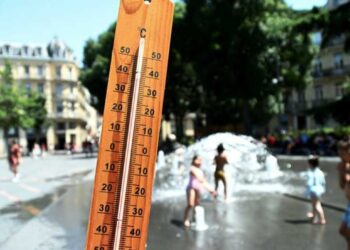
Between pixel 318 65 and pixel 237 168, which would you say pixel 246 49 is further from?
Result: pixel 318 65

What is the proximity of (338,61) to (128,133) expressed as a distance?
192ft

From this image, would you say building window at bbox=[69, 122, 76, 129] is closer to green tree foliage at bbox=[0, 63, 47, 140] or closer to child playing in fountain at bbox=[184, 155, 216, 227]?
green tree foliage at bbox=[0, 63, 47, 140]

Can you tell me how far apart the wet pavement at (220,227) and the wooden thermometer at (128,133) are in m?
5.50

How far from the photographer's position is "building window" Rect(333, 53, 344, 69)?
5744cm

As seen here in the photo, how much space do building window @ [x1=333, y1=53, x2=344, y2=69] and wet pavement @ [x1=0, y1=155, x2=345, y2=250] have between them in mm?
45494

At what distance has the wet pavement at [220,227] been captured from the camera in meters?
8.63

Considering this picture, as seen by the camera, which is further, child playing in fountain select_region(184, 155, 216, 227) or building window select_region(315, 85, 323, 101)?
building window select_region(315, 85, 323, 101)

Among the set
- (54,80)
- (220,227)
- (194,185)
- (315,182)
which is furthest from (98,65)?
(54,80)

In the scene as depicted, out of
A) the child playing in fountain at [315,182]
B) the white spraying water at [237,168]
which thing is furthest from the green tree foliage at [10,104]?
the child playing in fountain at [315,182]

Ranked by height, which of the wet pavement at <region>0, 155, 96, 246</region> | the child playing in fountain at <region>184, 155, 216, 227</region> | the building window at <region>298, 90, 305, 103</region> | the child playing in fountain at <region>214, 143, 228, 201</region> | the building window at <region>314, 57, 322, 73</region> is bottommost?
the wet pavement at <region>0, 155, 96, 246</region>

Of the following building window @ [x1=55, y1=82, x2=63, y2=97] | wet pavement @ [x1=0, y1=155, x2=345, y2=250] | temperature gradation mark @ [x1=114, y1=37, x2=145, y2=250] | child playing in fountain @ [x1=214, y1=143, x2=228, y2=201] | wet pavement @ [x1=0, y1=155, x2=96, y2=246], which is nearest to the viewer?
temperature gradation mark @ [x1=114, y1=37, x2=145, y2=250]

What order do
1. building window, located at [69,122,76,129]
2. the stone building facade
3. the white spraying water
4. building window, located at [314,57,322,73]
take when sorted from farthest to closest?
building window, located at [69,122,76,129], the stone building facade, building window, located at [314,57,322,73], the white spraying water

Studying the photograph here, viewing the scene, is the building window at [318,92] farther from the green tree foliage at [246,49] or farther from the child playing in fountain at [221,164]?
the child playing in fountain at [221,164]

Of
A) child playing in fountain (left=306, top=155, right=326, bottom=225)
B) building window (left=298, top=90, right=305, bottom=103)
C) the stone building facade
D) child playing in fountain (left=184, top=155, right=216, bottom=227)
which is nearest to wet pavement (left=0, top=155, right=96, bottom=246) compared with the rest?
child playing in fountain (left=184, top=155, right=216, bottom=227)
